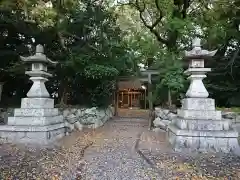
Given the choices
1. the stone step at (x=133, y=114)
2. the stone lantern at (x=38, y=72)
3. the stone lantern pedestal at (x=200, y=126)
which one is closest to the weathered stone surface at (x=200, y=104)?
the stone lantern pedestal at (x=200, y=126)

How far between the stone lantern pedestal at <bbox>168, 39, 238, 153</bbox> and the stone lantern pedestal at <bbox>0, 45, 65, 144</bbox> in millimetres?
3603

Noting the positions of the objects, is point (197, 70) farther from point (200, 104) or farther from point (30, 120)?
point (30, 120)

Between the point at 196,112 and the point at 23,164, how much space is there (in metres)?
4.33

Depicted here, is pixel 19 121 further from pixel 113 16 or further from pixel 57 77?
pixel 113 16

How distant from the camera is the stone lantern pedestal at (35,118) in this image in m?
7.38

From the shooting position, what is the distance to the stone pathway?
465 cm

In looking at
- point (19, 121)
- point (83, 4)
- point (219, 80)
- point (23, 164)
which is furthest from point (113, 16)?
point (23, 164)

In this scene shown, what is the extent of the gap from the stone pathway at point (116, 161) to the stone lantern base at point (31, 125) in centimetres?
144

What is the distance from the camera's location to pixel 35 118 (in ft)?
24.7

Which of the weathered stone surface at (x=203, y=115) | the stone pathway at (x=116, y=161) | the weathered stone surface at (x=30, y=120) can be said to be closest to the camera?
the stone pathway at (x=116, y=161)

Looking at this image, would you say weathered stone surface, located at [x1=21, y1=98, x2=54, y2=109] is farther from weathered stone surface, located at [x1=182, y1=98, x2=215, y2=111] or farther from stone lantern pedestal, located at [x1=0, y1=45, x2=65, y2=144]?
weathered stone surface, located at [x1=182, y1=98, x2=215, y2=111]

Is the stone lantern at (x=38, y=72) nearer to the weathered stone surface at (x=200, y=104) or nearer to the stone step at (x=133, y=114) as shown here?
the weathered stone surface at (x=200, y=104)

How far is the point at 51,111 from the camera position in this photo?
8.18 m

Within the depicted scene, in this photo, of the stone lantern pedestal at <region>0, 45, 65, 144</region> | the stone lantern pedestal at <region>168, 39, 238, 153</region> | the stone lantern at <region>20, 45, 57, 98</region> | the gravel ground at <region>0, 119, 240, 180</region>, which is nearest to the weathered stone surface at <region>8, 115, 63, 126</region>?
the stone lantern pedestal at <region>0, 45, 65, 144</region>
